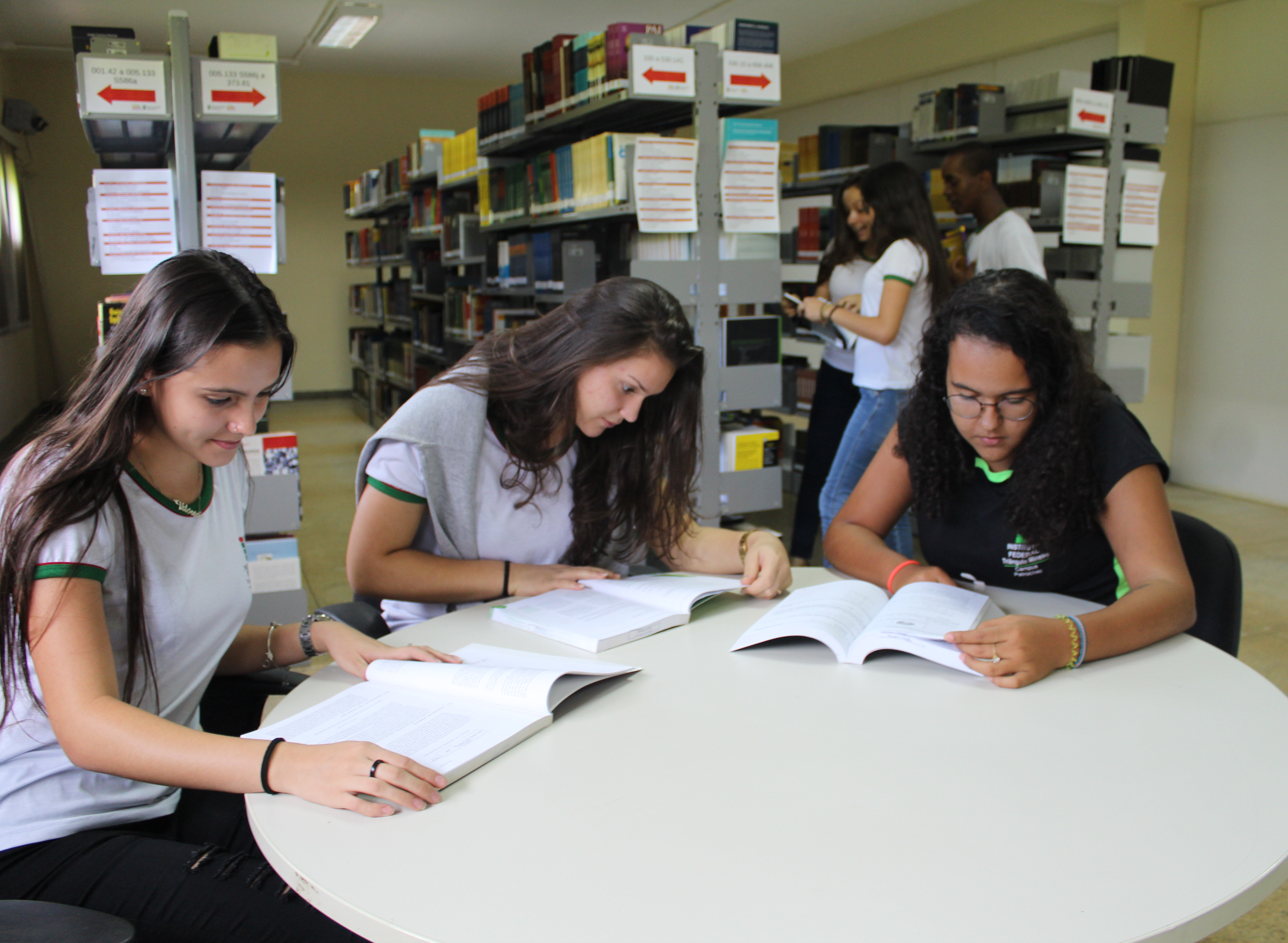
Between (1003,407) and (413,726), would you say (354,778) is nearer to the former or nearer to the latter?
(413,726)

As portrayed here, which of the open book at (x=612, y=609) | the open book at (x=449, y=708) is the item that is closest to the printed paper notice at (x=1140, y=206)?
the open book at (x=612, y=609)

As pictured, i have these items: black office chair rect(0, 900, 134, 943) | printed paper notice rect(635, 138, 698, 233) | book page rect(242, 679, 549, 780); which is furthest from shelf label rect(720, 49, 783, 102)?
black office chair rect(0, 900, 134, 943)

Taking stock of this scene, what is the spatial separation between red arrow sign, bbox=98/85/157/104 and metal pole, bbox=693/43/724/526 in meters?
1.71

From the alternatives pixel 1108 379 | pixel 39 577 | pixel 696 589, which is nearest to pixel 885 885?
pixel 696 589

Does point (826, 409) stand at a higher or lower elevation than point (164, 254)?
lower

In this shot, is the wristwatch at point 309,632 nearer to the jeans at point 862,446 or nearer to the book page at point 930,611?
the book page at point 930,611

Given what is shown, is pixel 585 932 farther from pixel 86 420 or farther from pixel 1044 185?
pixel 1044 185

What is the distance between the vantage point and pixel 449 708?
1123 millimetres

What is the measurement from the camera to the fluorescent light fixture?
685 centimetres

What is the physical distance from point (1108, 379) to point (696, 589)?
11.5 feet

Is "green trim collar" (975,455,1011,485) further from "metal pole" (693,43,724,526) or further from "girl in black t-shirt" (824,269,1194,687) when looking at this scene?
"metal pole" (693,43,724,526)

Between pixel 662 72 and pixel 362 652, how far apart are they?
2.61m

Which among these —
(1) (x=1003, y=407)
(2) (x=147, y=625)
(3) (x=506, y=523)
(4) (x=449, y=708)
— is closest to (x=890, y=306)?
(1) (x=1003, y=407)

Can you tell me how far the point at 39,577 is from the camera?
1.03 m
